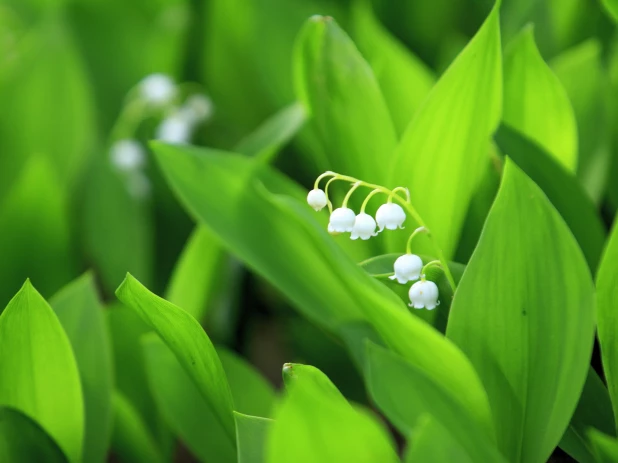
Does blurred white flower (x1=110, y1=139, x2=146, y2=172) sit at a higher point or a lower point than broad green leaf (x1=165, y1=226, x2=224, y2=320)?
higher

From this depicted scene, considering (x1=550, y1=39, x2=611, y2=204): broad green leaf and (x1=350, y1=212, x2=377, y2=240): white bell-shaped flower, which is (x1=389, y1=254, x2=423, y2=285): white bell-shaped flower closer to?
(x1=350, y1=212, x2=377, y2=240): white bell-shaped flower

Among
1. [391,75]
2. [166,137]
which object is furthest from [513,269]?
[166,137]

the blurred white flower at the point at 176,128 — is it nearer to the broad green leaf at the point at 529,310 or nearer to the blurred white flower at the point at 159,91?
the blurred white flower at the point at 159,91

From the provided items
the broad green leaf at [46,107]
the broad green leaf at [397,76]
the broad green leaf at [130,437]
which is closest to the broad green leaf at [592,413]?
the broad green leaf at [397,76]

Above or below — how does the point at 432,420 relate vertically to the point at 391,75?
below

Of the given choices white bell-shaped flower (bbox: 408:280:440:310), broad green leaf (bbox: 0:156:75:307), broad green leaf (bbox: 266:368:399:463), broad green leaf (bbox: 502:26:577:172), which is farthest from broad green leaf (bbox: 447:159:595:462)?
broad green leaf (bbox: 0:156:75:307)

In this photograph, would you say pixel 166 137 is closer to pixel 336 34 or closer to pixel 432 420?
pixel 336 34

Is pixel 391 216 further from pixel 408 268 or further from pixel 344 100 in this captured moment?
pixel 344 100
